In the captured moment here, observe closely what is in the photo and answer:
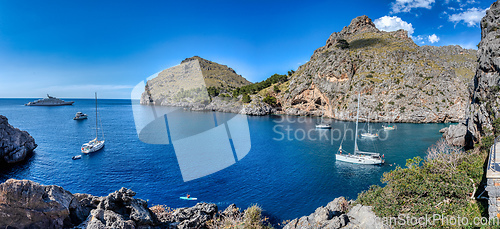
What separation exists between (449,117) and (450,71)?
69.0 feet

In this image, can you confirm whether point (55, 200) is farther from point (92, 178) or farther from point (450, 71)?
point (450, 71)

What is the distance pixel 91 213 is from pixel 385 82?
106704 millimetres

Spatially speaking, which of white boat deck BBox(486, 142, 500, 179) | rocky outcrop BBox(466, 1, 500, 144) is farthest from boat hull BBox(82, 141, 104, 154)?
rocky outcrop BBox(466, 1, 500, 144)

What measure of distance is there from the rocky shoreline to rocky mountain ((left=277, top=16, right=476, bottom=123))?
77073 mm

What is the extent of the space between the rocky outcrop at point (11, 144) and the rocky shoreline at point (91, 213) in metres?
33.9

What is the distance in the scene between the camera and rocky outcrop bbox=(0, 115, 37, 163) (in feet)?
119

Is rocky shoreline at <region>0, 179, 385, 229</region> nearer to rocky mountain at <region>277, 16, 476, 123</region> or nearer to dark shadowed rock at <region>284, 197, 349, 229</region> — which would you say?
dark shadowed rock at <region>284, 197, 349, 229</region>

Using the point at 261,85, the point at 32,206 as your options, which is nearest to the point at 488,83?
the point at 32,206

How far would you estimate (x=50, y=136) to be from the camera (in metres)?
57.2

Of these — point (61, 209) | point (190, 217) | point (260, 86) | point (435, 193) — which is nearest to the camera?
point (61, 209)

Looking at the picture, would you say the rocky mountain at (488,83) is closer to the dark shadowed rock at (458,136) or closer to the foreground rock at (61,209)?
the dark shadowed rock at (458,136)

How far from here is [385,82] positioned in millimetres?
95062

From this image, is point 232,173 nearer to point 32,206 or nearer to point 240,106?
point 32,206

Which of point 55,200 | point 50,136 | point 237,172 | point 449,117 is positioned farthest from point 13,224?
point 449,117
